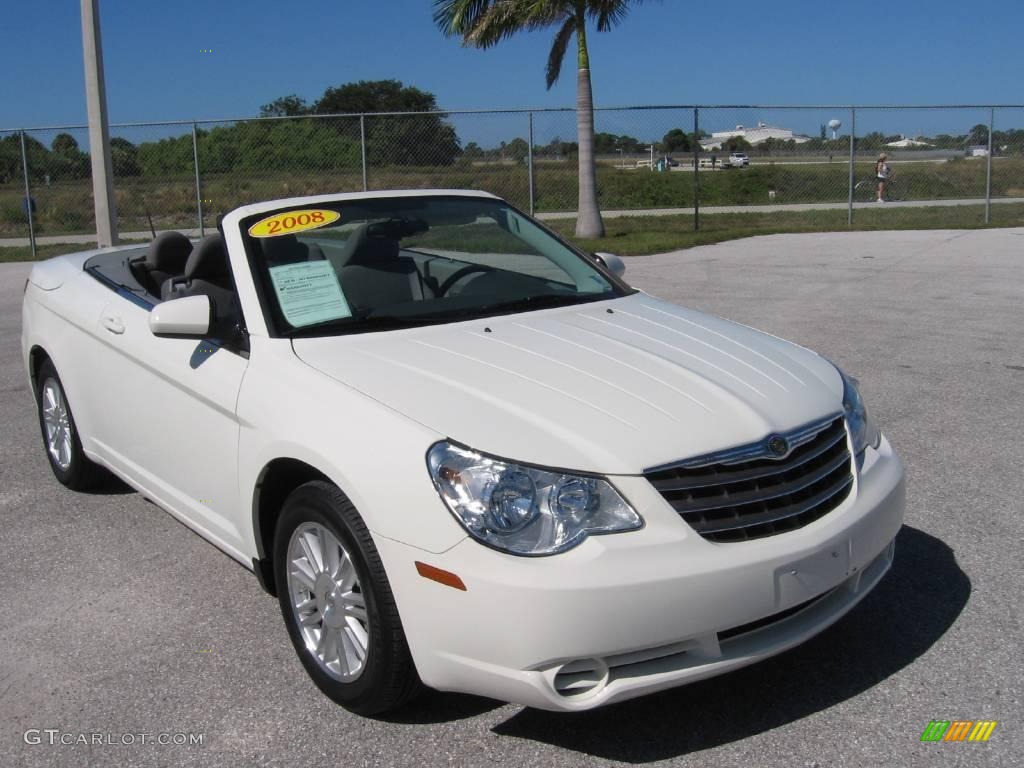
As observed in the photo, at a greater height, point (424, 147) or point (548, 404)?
point (424, 147)

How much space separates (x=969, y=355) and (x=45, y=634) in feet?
22.2

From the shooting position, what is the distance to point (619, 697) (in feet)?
9.28

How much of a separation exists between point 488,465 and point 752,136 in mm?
22249

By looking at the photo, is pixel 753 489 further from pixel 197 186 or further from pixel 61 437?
pixel 197 186

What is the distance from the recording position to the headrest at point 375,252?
168 inches

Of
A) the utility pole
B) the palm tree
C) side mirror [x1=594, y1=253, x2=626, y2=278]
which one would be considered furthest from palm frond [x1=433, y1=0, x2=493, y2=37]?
side mirror [x1=594, y1=253, x2=626, y2=278]

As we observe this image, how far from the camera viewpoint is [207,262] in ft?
15.5

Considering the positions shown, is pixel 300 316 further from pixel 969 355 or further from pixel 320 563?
pixel 969 355

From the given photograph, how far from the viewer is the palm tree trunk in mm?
17766

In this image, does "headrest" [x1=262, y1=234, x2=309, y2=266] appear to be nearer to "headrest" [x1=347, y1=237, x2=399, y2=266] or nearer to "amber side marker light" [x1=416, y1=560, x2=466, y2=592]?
"headrest" [x1=347, y1=237, x2=399, y2=266]

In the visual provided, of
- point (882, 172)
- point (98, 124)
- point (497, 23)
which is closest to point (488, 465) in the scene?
point (98, 124)

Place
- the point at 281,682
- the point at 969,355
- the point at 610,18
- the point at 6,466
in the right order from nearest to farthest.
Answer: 1. the point at 281,682
2. the point at 6,466
3. the point at 969,355
4. the point at 610,18

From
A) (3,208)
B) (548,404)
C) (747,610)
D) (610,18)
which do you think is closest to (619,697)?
(747,610)

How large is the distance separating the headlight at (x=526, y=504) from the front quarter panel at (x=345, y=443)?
6cm
